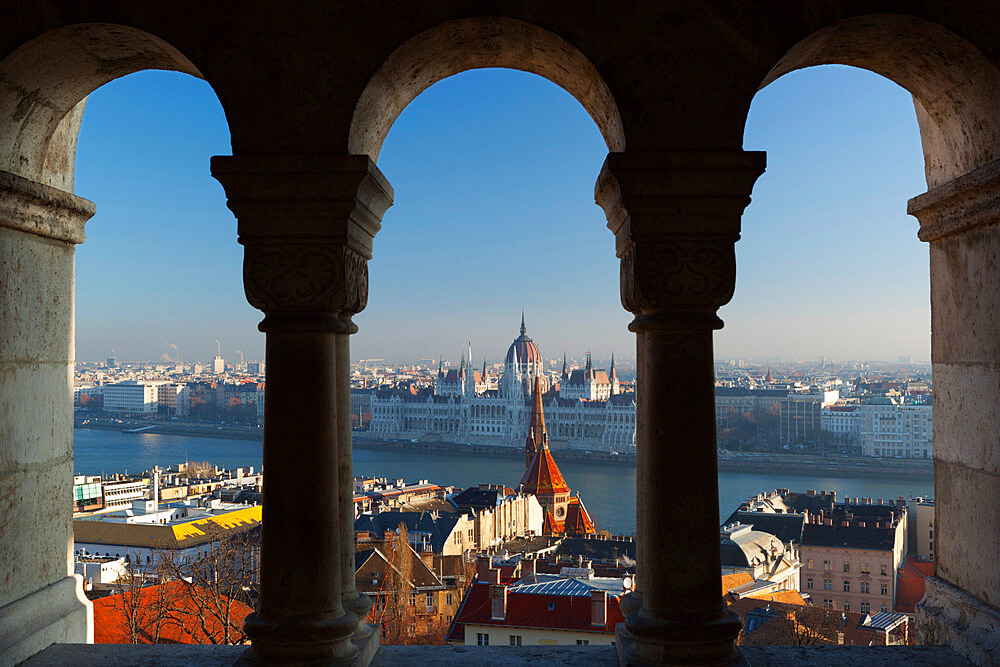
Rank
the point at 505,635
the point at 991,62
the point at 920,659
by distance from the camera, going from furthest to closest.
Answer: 1. the point at 505,635
2. the point at 920,659
3. the point at 991,62

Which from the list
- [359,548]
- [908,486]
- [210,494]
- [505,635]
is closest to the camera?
[505,635]

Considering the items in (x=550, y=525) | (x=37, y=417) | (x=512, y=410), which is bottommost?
(x=550, y=525)

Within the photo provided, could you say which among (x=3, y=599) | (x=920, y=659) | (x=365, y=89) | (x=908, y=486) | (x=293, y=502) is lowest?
(x=908, y=486)

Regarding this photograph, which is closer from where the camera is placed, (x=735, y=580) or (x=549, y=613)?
(x=549, y=613)

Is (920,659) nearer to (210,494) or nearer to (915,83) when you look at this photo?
(915,83)

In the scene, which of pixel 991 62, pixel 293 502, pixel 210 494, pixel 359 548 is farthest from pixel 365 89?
pixel 210 494

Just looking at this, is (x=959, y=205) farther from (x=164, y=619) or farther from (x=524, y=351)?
(x=524, y=351)

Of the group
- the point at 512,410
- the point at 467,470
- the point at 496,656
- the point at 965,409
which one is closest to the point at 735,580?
the point at 965,409
